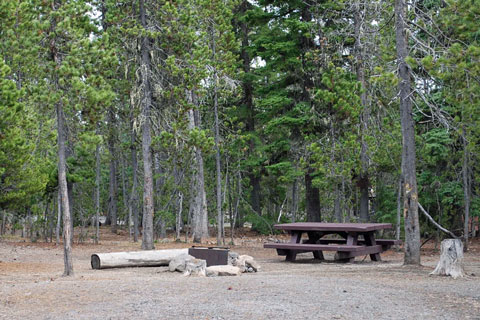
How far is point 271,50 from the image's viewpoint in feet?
64.6

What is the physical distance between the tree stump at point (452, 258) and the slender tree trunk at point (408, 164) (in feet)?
5.48

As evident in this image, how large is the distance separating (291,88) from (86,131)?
10.9 m

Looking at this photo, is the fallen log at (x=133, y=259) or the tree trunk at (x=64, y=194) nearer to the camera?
the tree trunk at (x=64, y=194)

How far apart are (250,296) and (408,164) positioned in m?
5.87

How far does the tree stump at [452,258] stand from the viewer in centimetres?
1001

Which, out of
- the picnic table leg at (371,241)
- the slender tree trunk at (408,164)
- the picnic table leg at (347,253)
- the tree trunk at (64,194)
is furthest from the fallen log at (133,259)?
the slender tree trunk at (408,164)

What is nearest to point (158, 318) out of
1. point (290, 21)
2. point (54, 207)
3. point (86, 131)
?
point (86, 131)

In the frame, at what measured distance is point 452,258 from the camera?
10.1 m

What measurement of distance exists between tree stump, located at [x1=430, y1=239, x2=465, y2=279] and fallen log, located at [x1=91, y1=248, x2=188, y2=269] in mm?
6185

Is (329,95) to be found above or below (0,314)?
above

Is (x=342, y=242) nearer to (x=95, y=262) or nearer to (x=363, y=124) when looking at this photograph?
(x=363, y=124)

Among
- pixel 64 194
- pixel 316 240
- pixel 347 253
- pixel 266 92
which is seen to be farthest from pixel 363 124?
pixel 64 194

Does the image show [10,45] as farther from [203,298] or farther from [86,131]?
[203,298]

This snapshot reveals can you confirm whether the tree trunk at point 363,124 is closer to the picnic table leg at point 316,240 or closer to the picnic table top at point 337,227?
the picnic table leg at point 316,240
